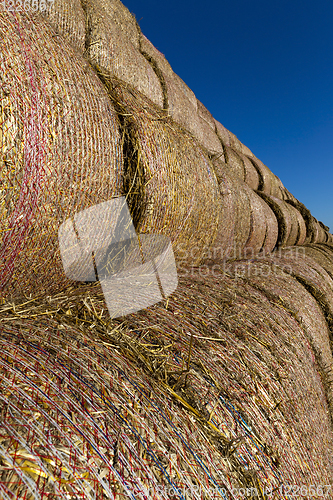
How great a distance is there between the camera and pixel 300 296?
8.41 feet

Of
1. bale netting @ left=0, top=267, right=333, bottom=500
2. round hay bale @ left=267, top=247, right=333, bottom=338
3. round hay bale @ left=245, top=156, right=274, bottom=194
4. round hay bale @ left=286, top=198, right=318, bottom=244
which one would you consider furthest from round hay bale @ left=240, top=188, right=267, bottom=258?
round hay bale @ left=286, top=198, right=318, bottom=244

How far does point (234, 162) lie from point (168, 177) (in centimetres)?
370

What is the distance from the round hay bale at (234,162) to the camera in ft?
17.0

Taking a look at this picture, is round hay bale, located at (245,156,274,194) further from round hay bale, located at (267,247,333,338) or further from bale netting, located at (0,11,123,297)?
bale netting, located at (0,11,123,297)

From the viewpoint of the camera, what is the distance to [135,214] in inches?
76.5

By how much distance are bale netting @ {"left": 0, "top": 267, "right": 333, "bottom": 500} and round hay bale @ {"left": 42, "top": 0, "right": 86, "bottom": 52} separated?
1.98m

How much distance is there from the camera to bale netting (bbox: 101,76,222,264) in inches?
74.7

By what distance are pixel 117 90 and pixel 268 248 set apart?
331 cm

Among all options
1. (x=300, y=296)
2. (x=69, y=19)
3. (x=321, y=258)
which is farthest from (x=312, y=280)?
(x=69, y=19)

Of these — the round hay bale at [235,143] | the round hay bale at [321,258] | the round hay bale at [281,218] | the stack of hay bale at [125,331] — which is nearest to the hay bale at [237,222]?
the stack of hay bale at [125,331]

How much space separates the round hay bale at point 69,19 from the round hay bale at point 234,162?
317 centimetres

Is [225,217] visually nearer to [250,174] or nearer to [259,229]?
[259,229]

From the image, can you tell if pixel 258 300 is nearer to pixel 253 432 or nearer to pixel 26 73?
pixel 253 432

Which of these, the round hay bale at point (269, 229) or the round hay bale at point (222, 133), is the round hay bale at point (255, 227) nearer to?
the round hay bale at point (269, 229)
